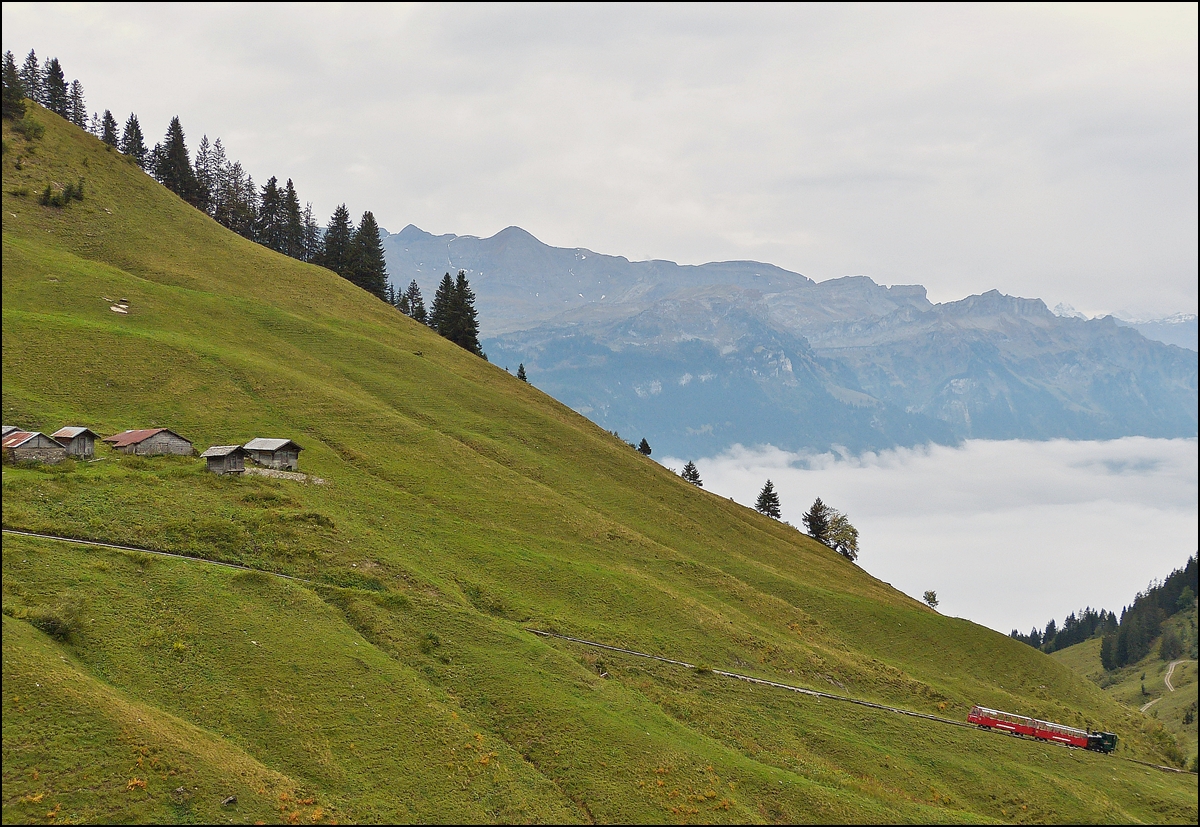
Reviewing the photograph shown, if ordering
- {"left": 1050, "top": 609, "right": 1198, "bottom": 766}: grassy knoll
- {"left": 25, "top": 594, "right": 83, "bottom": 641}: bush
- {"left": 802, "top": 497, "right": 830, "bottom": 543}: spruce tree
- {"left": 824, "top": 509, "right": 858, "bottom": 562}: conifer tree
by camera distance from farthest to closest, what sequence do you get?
1. {"left": 1050, "top": 609, "right": 1198, "bottom": 766}: grassy knoll
2. {"left": 802, "top": 497, "right": 830, "bottom": 543}: spruce tree
3. {"left": 824, "top": 509, "right": 858, "bottom": 562}: conifer tree
4. {"left": 25, "top": 594, "right": 83, "bottom": 641}: bush

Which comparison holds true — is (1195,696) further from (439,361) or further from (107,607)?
(107,607)

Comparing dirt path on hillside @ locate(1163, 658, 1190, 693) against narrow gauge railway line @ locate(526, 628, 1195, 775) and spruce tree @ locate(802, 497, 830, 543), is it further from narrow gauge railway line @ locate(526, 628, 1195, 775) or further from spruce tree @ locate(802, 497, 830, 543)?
narrow gauge railway line @ locate(526, 628, 1195, 775)

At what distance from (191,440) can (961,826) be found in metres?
69.1

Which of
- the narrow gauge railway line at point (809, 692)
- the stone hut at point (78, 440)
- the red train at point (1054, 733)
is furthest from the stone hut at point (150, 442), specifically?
the red train at point (1054, 733)

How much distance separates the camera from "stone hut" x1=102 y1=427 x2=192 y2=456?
57188 mm

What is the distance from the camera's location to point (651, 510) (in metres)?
87.9

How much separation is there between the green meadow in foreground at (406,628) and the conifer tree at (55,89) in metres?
52.5

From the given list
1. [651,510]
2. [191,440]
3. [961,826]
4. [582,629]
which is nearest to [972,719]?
[961,826]

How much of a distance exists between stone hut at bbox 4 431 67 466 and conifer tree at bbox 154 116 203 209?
380ft

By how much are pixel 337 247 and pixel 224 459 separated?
110755mm

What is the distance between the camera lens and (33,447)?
165 feet

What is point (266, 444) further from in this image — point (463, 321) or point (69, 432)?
point (463, 321)

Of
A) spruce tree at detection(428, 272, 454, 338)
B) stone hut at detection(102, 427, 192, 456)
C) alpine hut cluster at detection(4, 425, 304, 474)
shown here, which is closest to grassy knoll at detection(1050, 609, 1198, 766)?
spruce tree at detection(428, 272, 454, 338)

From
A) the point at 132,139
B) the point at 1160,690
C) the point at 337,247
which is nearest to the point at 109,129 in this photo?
the point at 132,139
